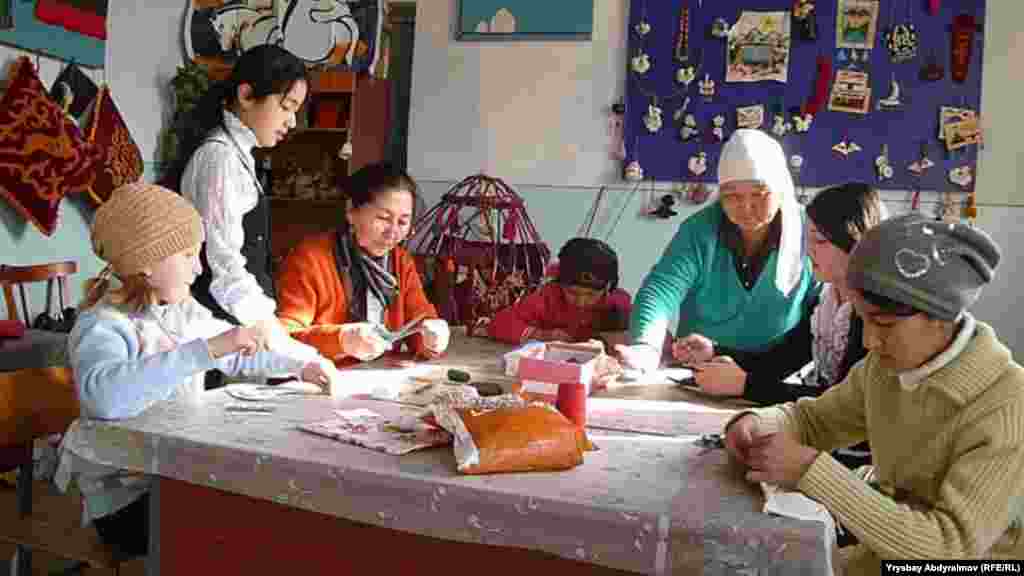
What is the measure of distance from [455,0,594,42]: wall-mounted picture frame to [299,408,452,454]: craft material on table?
123 inches

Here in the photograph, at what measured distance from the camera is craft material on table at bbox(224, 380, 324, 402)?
170 centimetres

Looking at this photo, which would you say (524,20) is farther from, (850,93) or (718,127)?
(850,93)

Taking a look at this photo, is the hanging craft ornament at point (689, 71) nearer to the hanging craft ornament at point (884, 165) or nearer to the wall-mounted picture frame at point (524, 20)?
the wall-mounted picture frame at point (524, 20)

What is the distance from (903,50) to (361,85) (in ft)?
8.39

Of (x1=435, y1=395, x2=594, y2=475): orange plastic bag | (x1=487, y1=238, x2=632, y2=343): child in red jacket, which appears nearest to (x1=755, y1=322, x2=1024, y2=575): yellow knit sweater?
(x1=435, y1=395, x2=594, y2=475): orange plastic bag

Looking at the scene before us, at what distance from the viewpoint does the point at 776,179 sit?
2332 mm

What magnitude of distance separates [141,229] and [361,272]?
81cm

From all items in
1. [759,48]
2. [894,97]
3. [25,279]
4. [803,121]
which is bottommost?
[25,279]

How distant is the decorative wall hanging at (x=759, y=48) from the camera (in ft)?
13.3

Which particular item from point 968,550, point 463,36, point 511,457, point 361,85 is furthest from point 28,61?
point 968,550

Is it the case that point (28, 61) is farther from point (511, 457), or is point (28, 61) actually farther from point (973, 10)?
point (973, 10)

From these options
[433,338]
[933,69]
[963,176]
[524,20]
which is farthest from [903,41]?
[433,338]

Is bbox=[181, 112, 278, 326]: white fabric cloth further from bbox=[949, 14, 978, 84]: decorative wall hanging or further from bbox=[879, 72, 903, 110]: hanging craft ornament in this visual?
bbox=[949, 14, 978, 84]: decorative wall hanging

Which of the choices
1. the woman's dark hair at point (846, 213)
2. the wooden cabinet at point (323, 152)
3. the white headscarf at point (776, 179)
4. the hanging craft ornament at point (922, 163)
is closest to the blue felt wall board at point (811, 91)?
the hanging craft ornament at point (922, 163)
